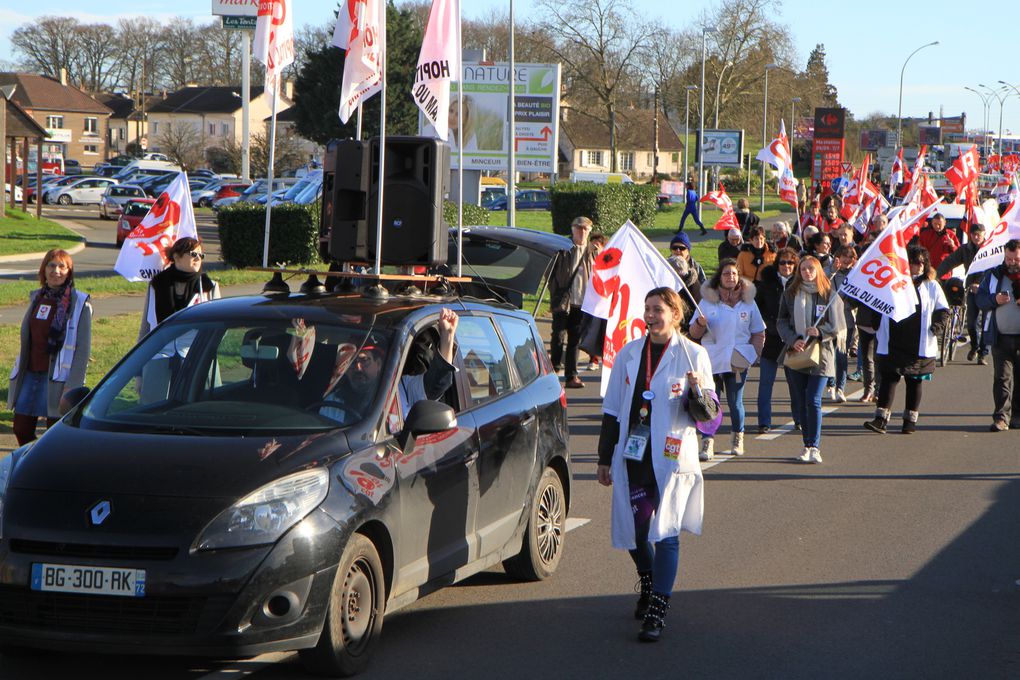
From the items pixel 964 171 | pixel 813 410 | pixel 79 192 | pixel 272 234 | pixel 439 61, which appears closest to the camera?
pixel 813 410

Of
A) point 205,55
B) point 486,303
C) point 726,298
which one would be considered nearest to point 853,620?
point 486,303

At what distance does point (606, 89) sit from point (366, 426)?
244ft

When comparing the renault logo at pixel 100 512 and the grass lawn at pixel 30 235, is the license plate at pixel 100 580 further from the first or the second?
the grass lawn at pixel 30 235

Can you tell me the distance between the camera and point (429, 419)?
587cm

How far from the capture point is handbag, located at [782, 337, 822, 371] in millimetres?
11469

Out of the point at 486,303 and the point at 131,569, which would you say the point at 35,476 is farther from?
the point at 486,303

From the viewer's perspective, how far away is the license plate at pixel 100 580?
16.3 feet

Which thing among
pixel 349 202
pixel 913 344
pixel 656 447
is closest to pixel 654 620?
pixel 656 447

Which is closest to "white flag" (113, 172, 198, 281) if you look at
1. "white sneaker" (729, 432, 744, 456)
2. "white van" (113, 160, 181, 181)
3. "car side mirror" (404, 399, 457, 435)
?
"white sneaker" (729, 432, 744, 456)

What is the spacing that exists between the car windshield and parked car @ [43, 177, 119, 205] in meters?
55.1

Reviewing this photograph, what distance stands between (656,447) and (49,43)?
113m

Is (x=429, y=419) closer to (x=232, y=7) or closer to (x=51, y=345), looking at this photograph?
(x=51, y=345)

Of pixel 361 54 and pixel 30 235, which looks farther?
pixel 30 235

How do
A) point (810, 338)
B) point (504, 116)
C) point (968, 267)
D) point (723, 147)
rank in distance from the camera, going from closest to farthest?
point (810, 338) < point (968, 267) < point (504, 116) < point (723, 147)
